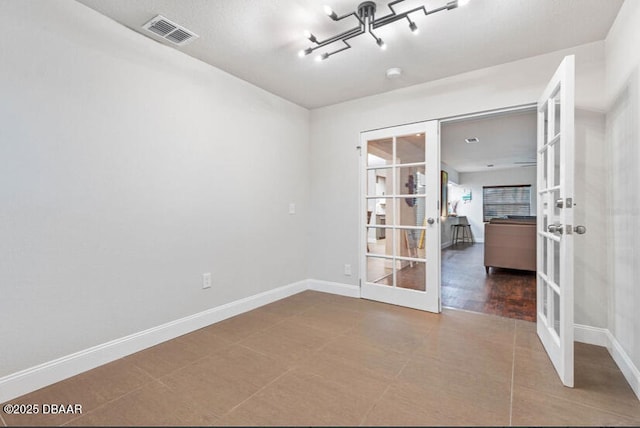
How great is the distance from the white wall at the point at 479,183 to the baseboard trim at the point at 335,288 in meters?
7.63

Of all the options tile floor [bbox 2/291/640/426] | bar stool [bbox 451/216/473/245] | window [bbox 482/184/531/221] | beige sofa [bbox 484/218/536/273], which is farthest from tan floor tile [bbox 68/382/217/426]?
window [bbox 482/184/531/221]

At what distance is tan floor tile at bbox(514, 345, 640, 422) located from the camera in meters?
1.57

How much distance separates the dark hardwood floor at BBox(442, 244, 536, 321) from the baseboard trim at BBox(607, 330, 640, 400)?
70cm

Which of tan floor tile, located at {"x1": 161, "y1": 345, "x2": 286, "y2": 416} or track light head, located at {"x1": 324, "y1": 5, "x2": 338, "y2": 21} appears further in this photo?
track light head, located at {"x1": 324, "y1": 5, "x2": 338, "y2": 21}

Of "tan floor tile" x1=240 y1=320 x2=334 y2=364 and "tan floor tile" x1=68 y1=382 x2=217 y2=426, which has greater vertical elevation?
"tan floor tile" x1=240 y1=320 x2=334 y2=364

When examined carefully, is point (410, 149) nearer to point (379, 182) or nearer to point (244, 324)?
point (379, 182)

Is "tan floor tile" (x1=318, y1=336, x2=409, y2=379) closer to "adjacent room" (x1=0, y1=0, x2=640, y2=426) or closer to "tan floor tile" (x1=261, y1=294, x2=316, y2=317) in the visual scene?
"adjacent room" (x1=0, y1=0, x2=640, y2=426)

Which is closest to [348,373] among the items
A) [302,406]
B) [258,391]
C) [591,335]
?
[302,406]

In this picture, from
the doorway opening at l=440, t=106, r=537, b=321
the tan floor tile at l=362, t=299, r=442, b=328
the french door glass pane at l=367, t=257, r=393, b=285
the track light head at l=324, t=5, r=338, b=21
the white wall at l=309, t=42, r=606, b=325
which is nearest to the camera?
the track light head at l=324, t=5, r=338, b=21

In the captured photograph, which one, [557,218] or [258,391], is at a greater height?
[557,218]

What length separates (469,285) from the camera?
13.5 feet

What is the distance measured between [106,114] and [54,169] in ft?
1.61

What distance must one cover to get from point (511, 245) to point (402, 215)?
266cm

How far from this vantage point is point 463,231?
31.7ft
